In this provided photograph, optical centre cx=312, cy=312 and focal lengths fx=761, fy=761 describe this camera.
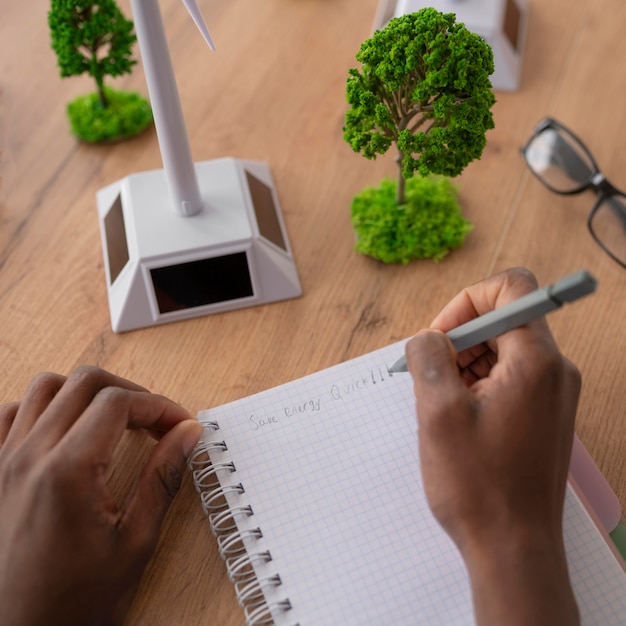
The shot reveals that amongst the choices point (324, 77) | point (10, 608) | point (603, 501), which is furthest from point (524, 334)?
point (324, 77)

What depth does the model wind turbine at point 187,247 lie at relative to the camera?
0.85 metres

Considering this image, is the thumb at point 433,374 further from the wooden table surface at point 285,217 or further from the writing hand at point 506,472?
the wooden table surface at point 285,217

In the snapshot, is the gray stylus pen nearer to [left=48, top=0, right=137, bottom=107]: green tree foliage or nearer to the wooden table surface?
the wooden table surface

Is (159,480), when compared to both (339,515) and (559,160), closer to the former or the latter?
(339,515)

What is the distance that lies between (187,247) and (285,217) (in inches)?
6.8

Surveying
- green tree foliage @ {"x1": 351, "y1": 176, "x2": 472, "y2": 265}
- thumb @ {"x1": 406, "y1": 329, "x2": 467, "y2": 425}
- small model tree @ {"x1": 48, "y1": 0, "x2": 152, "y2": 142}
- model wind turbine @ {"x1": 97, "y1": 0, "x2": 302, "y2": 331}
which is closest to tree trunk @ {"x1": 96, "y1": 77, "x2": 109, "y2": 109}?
small model tree @ {"x1": 48, "y1": 0, "x2": 152, "y2": 142}

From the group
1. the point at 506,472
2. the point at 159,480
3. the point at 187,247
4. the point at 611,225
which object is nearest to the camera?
the point at 506,472

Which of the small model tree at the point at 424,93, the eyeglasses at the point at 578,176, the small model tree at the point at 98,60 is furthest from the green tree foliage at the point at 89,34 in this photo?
the eyeglasses at the point at 578,176

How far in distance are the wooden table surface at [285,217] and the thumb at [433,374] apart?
0.21 meters

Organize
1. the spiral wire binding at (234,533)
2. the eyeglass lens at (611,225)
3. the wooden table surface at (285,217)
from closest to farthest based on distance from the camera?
1. the spiral wire binding at (234,533)
2. the wooden table surface at (285,217)
3. the eyeglass lens at (611,225)

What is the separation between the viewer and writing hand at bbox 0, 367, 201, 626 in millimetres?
626

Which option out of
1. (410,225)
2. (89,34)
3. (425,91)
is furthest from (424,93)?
(89,34)

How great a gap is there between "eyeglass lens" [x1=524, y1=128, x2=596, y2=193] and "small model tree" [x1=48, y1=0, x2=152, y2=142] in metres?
0.54

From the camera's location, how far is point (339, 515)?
2.34ft
